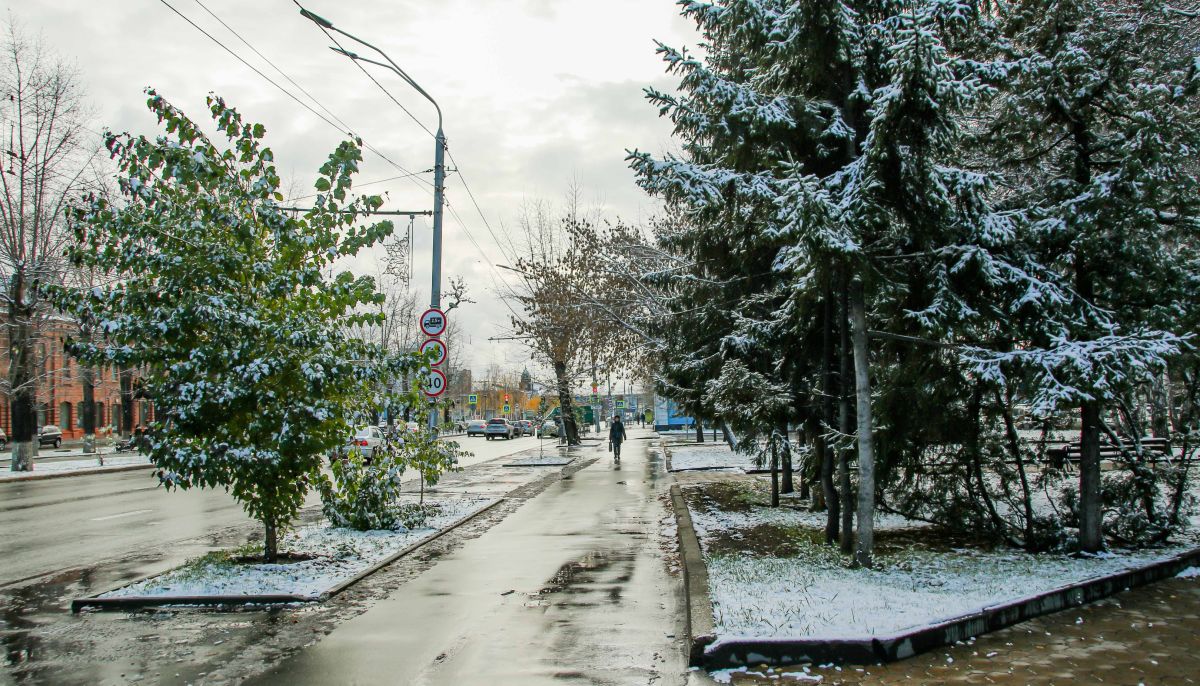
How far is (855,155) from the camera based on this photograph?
888cm

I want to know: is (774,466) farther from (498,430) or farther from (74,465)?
(498,430)

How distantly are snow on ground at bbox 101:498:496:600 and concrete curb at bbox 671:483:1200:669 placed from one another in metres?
3.80

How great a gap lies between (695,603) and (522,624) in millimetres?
1400

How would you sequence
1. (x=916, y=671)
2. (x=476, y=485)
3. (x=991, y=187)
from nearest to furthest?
(x=916, y=671) → (x=991, y=187) → (x=476, y=485)

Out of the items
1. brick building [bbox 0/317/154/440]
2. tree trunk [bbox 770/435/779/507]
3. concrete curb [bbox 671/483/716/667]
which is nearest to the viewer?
concrete curb [bbox 671/483/716/667]

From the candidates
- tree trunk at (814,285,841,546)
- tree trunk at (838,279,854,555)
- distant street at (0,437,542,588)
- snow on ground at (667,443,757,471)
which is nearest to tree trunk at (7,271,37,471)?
distant street at (0,437,542,588)

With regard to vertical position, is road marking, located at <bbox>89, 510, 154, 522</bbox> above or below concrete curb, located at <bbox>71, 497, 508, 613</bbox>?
below

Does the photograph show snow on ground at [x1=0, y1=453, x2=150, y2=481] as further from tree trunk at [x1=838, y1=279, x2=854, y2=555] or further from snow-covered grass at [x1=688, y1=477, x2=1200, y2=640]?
tree trunk at [x1=838, y1=279, x2=854, y2=555]

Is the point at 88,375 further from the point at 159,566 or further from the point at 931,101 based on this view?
the point at 931,101

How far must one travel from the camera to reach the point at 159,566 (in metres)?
9.98

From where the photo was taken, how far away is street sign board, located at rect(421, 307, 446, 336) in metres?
15.2

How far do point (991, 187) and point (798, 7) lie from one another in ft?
8.32

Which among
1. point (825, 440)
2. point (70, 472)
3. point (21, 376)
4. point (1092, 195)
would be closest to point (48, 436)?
point (21, 376)

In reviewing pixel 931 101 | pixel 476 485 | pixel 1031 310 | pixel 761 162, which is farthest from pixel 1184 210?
pixel 476 485
